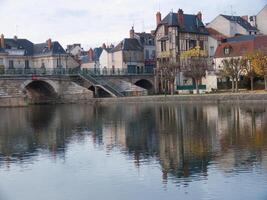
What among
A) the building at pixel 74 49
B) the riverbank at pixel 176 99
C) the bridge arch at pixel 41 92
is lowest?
the riverbank at pixel 176 99

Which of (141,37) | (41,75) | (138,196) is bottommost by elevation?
(138,196)

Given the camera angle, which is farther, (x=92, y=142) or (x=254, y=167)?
(x=92, y=142)

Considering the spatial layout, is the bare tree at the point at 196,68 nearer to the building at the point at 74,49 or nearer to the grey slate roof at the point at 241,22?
the grey slate roof at the point at 241,22

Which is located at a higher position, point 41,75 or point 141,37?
point 141,37

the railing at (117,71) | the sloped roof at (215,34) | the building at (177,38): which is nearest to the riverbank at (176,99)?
the railing at (117,71)

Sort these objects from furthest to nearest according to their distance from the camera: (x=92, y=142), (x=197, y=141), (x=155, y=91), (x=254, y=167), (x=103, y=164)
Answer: (x=155, y=91), (x=92, y=142), (x=197, y=141), (x=103, y=164), (x=254, y=167)

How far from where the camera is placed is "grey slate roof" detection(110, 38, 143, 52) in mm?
69662

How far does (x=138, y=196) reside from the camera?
38.3ft

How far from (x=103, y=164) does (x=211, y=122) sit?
490 inches

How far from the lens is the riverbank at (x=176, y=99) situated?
138ft

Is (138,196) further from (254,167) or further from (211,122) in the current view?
(211,122)

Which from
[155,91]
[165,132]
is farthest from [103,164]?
[155,91]

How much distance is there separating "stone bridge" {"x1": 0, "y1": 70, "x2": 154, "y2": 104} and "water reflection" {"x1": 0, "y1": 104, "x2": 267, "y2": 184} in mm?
23697

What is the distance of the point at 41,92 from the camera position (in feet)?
210
